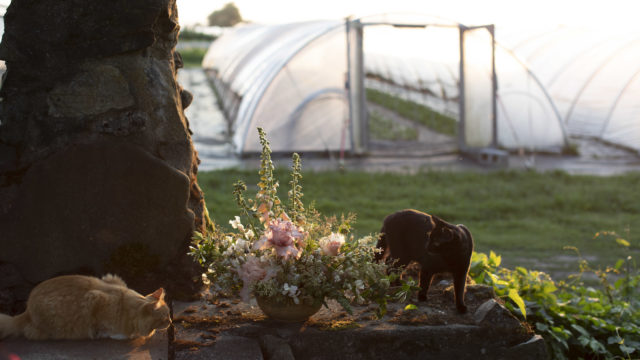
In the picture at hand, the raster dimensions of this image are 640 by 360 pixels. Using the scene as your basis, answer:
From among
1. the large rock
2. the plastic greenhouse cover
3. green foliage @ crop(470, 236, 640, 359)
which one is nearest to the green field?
the plastic greenhouse cover

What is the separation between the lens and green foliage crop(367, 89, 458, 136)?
54.1ft

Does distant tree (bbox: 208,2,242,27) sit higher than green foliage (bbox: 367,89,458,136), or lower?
higher

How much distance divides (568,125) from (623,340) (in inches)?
525

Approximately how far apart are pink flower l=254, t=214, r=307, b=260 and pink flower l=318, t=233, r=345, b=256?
0.40 feet

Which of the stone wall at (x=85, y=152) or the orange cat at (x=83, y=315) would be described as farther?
the stone wall at (x=85, y=152)

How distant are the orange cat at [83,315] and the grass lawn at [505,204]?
4.46 metres

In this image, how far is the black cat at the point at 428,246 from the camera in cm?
392

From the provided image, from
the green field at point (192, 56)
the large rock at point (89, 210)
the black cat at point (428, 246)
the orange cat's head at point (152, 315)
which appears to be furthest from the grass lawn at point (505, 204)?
the green field at point (192, 56)

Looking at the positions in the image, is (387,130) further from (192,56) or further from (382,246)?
(192,56)

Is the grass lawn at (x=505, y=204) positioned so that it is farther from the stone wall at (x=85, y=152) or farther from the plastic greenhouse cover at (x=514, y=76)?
the stone wall at (x=85, y=152)

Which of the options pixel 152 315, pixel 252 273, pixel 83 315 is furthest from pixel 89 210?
pixel 252 273

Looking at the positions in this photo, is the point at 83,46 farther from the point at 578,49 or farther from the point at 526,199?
the point at 578,49

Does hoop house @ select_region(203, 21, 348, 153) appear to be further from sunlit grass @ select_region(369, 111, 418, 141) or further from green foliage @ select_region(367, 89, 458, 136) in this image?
green foliage @ select_region(367, 89, 458, 136)

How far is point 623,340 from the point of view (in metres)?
4.98
